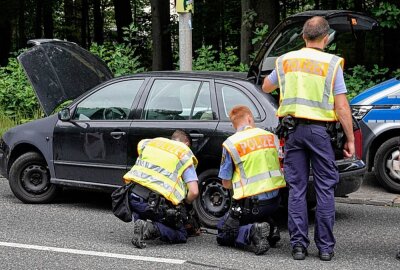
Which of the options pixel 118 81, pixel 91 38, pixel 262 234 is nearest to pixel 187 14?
pixel 118 81

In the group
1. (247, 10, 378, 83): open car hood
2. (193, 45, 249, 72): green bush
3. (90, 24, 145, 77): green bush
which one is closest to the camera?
(247, 10, 378, 83): open car hood

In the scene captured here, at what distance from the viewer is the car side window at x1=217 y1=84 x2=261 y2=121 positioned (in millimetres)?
8078

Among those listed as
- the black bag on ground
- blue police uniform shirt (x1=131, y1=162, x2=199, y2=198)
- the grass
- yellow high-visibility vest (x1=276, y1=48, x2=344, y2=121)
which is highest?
yellow high-visibility vest (x1=276, y1=48, x2=344, y2=121)

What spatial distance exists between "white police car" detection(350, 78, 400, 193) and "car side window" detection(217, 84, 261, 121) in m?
2.65

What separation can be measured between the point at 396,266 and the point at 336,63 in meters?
1.76

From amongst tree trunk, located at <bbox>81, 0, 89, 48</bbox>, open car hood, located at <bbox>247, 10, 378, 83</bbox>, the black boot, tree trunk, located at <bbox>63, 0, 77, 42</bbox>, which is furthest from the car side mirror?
tree trunk, located at <bbox>63, 0, 77, 42</bbox>

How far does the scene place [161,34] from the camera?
20.7 metres

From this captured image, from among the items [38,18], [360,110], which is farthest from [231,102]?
[38,18]

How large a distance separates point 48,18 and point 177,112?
30.5m

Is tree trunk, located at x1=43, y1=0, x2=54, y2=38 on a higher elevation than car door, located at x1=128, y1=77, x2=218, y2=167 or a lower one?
higher

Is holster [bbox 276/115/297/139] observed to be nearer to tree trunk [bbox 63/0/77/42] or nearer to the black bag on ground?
the black bag on ground

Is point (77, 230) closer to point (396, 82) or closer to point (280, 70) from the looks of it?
point (280, 70)

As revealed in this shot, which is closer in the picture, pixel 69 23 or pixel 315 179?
pixel 315 179

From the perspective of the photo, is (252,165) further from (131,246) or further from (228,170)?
(131,246)
